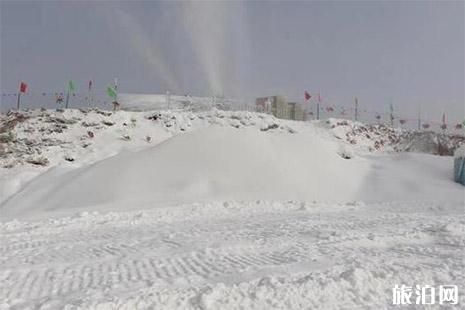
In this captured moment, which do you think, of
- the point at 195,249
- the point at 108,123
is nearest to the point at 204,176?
the point at 195,249

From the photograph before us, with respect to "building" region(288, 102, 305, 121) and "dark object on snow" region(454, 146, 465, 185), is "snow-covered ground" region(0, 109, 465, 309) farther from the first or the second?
"building" region(288, 102, 305, 121)

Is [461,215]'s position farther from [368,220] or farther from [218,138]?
[218,138]

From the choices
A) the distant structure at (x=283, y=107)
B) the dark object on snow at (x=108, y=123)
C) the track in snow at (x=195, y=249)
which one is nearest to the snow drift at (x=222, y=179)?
the track in snow at (x=195, y=249)

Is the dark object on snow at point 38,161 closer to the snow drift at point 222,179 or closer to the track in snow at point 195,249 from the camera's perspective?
the snow drift at point 222,179

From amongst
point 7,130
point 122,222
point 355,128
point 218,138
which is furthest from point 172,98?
point 122,222

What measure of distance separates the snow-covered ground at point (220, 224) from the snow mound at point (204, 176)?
5cm

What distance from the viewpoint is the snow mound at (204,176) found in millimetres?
11531

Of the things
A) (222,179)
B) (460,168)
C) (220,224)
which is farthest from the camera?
(460,168)

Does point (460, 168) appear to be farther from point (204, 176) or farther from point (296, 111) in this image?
point (296, 111)

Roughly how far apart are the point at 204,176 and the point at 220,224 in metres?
4.20

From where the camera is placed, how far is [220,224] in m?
8.29

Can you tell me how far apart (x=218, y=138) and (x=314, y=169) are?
3070mm

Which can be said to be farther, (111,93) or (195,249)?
(111,93)

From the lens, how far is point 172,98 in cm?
3484
